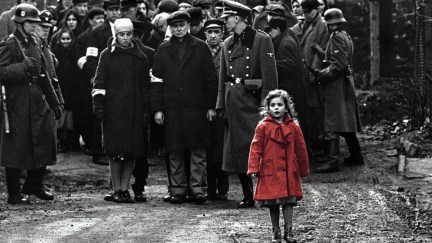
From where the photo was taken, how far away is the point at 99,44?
15.3 metres

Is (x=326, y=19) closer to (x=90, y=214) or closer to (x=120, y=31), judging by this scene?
(x=120, y=31)

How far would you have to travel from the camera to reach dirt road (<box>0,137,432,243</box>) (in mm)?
10406

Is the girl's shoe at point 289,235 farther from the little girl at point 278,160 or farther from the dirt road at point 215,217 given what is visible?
the dirt road at point 215,217

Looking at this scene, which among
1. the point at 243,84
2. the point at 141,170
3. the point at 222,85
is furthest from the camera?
the point at 141,170

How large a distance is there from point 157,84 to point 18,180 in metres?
1.92

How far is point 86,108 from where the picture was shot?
1755cm

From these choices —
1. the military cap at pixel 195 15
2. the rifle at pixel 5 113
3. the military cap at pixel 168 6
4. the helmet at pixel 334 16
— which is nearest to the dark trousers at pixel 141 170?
the rifle at pixel 5 113

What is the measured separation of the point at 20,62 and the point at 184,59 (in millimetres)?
1862

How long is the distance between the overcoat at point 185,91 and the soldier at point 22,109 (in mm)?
1318

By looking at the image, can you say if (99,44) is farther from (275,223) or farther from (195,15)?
(275,223)

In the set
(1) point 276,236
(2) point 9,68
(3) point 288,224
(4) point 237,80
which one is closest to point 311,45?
(4) point 237,80

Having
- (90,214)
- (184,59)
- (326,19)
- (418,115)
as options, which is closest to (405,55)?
(418,115)

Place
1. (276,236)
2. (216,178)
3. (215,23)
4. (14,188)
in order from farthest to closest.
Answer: (215,23), (216,178), (14,188), (276,236)

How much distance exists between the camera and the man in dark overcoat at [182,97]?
1334 centimetres
